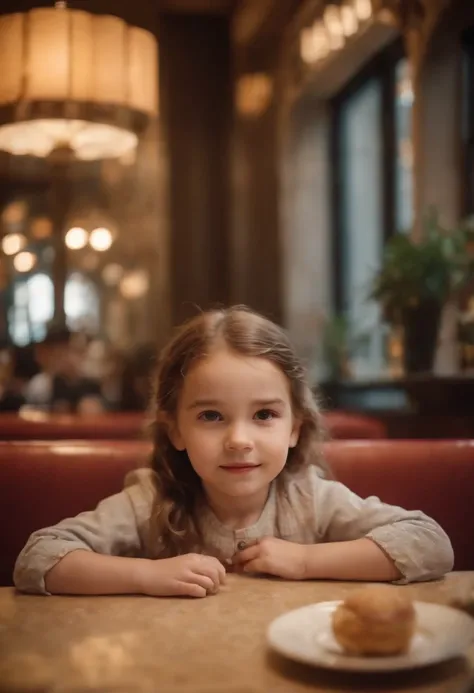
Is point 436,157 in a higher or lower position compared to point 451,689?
higher

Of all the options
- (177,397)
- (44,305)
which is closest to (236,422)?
(177,397)

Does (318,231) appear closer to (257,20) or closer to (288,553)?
(257,20)

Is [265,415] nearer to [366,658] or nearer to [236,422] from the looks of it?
[236,422]

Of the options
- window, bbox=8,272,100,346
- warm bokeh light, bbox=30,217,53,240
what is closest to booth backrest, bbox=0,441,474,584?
window, bbox=8,272,100,346

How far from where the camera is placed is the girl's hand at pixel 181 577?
896 millimetres

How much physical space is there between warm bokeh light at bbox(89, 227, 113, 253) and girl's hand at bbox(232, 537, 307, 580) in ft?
16.7

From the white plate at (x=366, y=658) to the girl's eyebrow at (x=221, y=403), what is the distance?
33 centimetres

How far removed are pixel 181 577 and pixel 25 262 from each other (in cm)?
509

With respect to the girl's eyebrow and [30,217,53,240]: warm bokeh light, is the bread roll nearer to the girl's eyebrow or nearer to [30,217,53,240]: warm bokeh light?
the girl's eyebrow

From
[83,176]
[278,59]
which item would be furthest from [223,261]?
[278,59]

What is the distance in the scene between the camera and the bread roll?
0.63 m

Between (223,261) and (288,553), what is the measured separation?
16.8 feet

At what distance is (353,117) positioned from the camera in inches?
186

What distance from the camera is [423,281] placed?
2.83 meters
